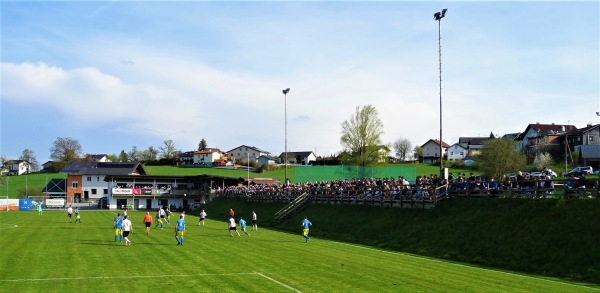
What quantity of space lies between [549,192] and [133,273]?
23.5 metres

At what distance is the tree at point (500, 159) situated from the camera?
203 ft

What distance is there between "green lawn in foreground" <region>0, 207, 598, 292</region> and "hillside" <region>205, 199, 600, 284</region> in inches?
90.5

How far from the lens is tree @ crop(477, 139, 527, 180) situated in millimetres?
61844

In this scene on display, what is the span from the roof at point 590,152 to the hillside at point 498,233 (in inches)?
2200

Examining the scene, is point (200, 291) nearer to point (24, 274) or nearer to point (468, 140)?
point (24, 274)

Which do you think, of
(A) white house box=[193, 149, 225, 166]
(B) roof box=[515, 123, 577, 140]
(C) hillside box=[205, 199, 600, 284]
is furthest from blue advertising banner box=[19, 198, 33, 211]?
(B) roof box=[515, 123, 577, 140]

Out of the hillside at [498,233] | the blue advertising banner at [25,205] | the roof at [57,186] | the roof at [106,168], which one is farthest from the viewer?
the roof at [57,186]

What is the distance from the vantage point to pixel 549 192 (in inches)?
1225

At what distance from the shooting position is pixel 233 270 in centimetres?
2216

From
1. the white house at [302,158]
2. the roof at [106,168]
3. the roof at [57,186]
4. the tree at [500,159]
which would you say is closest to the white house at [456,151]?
the white house at [302,158]

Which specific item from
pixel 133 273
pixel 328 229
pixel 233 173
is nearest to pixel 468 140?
pixel 233 173

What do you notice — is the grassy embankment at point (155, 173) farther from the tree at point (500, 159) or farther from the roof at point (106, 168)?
the tree at point (500, 159)

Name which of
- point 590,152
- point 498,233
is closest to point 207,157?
point 590,152

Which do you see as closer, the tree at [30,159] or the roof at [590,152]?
the roof at [590,152]
